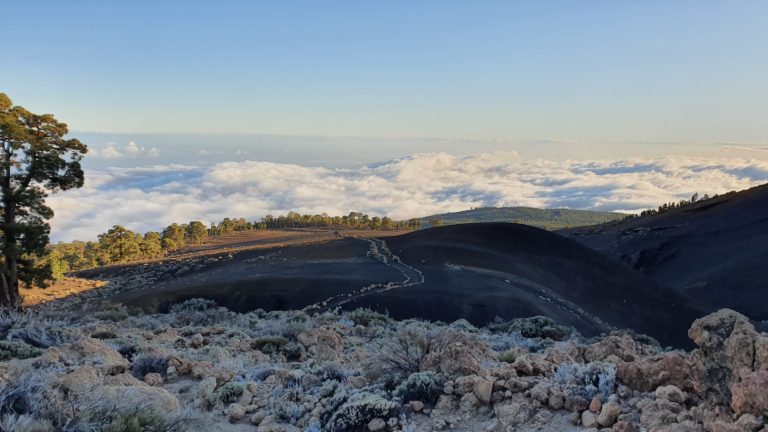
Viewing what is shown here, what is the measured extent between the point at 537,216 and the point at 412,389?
143 metres

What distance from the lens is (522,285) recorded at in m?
28.3

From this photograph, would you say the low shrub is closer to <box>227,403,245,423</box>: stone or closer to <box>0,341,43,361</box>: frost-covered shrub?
<box>227,403,245,423</box>: stone

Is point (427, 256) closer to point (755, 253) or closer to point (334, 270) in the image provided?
point (334, 270)

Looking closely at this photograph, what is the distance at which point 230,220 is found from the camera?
96.9 meters

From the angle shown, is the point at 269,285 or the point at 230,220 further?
the point at 230,220

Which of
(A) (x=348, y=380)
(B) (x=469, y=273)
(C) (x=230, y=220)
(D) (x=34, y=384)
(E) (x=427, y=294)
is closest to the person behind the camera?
(D) (x=34, y=384)

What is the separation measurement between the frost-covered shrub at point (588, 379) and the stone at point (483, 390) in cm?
77

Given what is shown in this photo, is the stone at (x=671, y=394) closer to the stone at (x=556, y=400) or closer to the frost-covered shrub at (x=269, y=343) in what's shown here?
the stone at (x=556, y=400)

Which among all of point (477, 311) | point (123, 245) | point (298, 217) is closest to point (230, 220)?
point (298, 217)

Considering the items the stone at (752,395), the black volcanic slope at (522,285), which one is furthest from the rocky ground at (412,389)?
the black volcanic slope at (522,285)

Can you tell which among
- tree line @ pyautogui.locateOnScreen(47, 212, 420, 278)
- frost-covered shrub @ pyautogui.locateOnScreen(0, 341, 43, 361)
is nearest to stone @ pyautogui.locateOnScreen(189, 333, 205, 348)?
frost-covered shrub @ pyautogui.locateOnScreen(0, 341, 43, 361)

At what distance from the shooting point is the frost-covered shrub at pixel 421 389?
19.0 feet

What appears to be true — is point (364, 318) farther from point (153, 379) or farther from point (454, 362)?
point (454, 362)

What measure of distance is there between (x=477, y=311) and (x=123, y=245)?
A: 50655 mm
